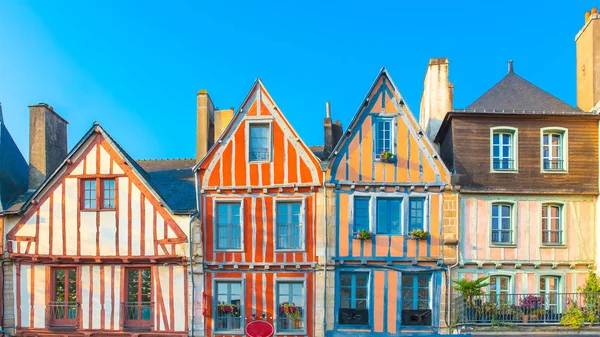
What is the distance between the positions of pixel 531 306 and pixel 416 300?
9.81 ft

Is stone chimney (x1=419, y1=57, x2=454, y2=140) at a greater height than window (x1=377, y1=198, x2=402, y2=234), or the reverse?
stone chimney (x1=419, y1=57, x2=454, y2=140)

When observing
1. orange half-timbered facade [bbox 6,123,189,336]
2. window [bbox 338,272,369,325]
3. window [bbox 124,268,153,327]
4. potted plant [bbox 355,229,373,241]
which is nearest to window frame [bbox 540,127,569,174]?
potted plant [bbox 355,229,373,241]

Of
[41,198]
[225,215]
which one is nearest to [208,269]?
[225,215]

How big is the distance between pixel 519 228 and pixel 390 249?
361 cm

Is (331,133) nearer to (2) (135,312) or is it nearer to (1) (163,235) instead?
(1) (163,235)

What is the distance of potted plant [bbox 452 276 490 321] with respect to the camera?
14516mm

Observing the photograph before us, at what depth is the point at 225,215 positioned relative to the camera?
15.8 m

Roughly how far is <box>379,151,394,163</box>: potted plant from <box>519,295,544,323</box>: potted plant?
5.16 m

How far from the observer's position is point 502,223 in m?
15.6

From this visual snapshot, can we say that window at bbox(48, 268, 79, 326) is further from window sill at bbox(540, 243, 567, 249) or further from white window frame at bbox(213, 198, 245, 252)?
window sill at bbox(540, 243, 567, 249)

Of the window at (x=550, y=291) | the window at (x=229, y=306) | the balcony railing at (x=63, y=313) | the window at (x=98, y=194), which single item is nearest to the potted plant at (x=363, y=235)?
the window at (x=229, y=306)

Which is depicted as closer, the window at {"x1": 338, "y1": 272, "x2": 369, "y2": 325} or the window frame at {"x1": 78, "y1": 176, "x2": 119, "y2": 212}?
the window at {"x1": 338, "y1": 272, "x2": 369, "y2": 325}

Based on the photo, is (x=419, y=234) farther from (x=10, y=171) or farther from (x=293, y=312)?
(x=10, y=171)

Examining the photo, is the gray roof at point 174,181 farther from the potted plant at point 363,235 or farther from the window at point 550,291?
the window at point 550,291
